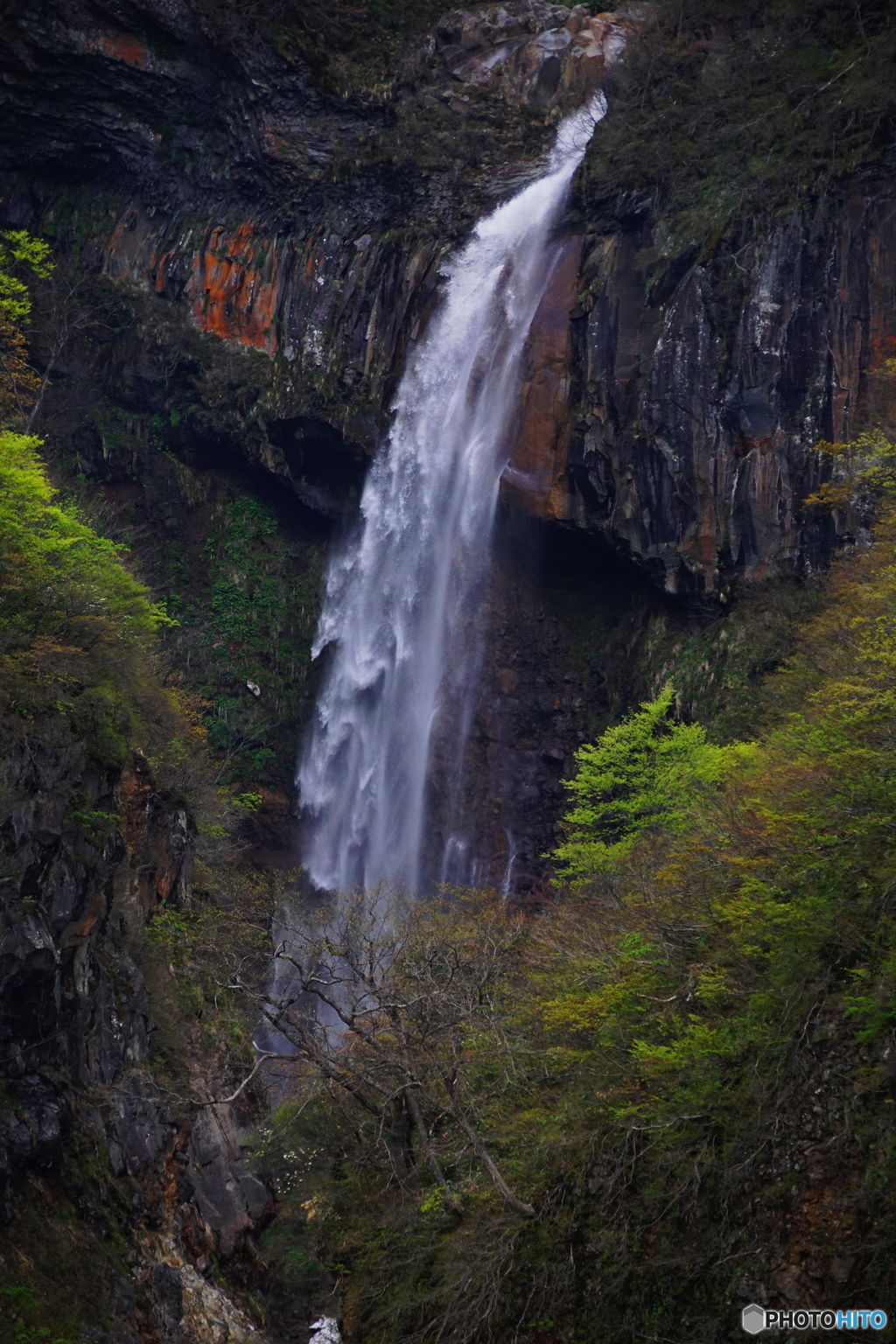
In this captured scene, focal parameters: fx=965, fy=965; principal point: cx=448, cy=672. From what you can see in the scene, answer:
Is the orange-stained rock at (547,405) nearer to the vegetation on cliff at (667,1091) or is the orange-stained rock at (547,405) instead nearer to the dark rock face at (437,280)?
the dark rock face at (437,280)

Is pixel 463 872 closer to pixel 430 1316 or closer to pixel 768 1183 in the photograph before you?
pixel 430 1316

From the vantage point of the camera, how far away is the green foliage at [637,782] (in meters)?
17.1

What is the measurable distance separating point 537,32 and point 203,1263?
36.8m

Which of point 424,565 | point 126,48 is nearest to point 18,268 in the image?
point 126,48

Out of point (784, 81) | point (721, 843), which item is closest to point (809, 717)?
point (721, 843)

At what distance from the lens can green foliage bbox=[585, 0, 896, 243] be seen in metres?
22.3

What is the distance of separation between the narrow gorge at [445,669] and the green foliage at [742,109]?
14 cm

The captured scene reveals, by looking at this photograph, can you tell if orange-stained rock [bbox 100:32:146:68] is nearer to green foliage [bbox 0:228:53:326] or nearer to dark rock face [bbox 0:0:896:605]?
dark rock face [bbox 0:0:896:605]

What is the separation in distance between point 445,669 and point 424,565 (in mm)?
3322

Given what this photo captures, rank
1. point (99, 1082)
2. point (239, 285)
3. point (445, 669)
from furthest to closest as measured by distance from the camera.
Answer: point (239, 285), point (445, 669), point (99, 1082)

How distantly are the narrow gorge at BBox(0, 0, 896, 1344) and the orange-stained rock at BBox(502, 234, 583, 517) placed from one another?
0.49ft

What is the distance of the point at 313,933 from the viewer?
24469 mm

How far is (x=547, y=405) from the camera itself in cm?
2702

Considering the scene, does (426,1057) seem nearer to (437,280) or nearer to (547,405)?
(547,405)
